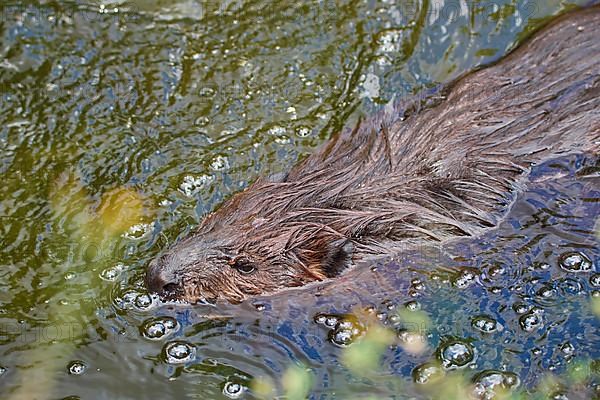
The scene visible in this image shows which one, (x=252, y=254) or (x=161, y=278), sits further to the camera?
(x=252, y=254)

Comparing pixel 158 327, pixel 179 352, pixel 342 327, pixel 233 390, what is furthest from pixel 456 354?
pixel 158 327

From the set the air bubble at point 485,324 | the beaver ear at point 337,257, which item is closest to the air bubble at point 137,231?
the beaver ear at point 337,257

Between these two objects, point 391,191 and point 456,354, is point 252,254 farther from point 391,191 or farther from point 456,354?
point 456,354

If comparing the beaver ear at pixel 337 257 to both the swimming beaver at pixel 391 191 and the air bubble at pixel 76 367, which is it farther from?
the air bubble at pixel 76 367

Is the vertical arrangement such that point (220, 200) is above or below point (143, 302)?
above

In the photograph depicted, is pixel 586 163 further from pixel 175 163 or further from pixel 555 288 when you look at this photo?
pixel 175 163

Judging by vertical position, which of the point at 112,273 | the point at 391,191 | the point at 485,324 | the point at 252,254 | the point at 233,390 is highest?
the point at 391,191

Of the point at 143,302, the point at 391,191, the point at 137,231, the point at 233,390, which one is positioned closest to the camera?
the point at 233,390
